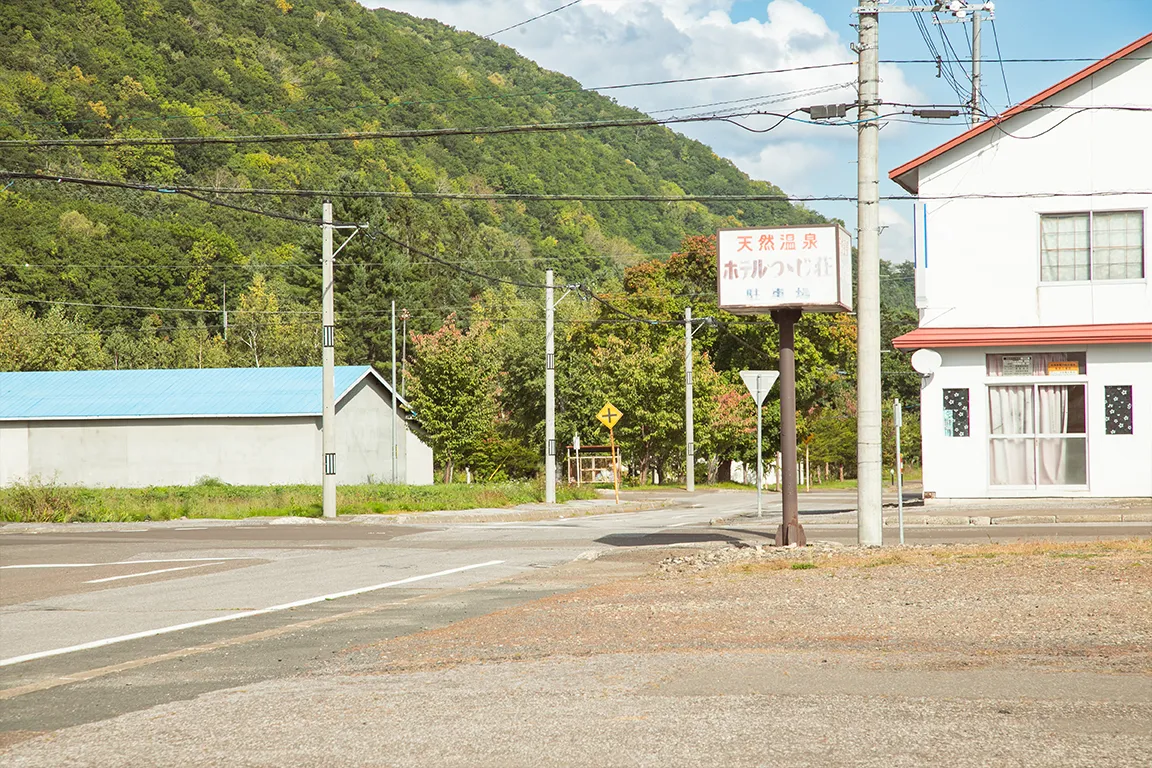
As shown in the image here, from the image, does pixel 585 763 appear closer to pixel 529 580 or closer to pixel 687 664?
pixel 687 664

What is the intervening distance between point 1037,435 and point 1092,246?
4.27m

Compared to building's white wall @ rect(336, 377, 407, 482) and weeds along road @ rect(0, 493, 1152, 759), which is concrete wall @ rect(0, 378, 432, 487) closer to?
building's white wall @ rect(336, 377, 407, 482)

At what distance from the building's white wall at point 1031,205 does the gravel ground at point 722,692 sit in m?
16.1

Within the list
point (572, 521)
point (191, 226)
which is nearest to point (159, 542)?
point (572, 521)

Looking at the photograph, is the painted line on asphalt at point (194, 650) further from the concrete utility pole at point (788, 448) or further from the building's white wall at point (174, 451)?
the building's white wall at point (174, 451)

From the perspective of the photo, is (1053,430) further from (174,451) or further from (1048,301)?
(174,451)

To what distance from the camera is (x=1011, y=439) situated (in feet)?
89.7

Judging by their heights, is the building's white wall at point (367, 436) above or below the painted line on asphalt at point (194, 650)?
above

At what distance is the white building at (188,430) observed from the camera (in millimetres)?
47375

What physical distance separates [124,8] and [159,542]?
117 metres

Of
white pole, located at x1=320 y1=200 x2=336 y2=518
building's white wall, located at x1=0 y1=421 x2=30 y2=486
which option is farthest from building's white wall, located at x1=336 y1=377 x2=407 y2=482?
white pole, located at x1=320 y1=200 x2=336 y2=518

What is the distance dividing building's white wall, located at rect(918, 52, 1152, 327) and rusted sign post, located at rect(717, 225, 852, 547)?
1103 cm

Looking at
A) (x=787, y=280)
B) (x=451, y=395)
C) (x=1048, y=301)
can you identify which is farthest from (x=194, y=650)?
(x=451, y=395)

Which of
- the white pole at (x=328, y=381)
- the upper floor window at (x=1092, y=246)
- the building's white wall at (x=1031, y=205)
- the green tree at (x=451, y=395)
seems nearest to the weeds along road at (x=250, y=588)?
the white pole at (x=328, y=381)
